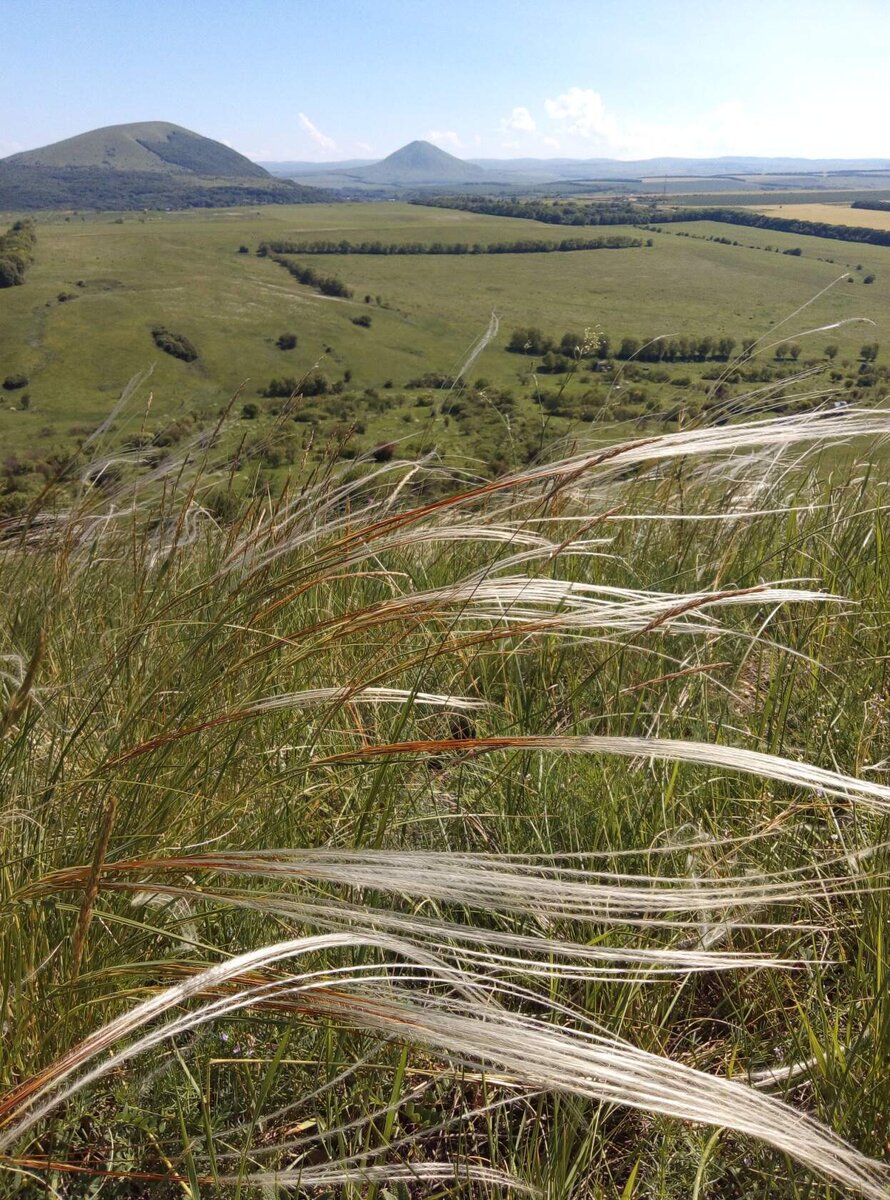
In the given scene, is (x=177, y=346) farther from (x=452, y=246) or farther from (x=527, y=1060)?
(x=527, y=1060)

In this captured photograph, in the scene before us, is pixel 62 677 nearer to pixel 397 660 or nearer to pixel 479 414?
pixel 397 660

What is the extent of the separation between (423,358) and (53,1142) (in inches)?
3644

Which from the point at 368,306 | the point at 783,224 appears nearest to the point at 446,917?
the point at 368,306

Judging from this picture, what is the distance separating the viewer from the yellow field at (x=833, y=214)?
110m

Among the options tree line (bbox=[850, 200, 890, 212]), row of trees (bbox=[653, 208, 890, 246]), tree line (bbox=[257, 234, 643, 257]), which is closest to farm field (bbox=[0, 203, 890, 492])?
row of trees (bbox=[653, 208, 890, 246])

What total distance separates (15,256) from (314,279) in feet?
120

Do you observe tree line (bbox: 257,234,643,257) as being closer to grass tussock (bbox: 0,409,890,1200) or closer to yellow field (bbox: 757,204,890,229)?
yellow field (bbox: 757,204,890,229)

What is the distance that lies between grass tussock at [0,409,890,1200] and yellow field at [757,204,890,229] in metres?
127

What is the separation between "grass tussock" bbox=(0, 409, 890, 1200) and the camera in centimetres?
68

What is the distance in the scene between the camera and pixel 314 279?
11544cm

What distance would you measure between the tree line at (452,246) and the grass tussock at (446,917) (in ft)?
457

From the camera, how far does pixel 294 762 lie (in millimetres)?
1424

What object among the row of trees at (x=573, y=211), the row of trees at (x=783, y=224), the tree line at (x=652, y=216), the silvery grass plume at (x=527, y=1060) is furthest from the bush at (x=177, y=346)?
the silvery grass plume at (x=527, y=1060)

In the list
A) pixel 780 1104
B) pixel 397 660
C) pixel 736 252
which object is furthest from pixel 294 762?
pixel 736 252
